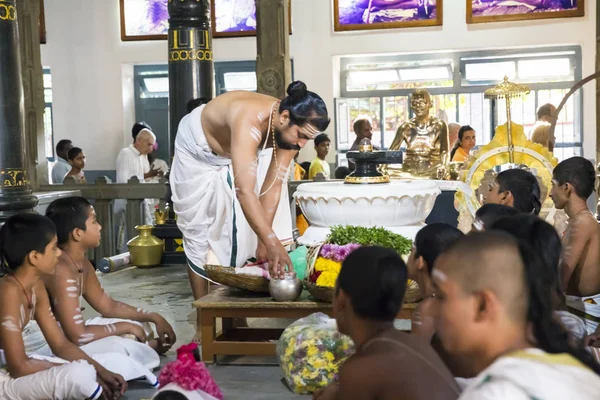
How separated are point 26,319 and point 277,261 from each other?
1.19 meters

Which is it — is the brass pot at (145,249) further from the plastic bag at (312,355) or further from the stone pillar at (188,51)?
the plastic bag at (312,355)

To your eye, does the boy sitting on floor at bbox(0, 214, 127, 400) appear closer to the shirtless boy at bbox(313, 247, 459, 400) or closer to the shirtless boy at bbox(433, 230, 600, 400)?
the shirtless boy at bbox(313, 247, 459, 400)

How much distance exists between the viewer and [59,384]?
3.05 meters

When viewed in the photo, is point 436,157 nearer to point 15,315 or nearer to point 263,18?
point 263,18

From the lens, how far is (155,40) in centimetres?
1341

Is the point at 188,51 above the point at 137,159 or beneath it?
above

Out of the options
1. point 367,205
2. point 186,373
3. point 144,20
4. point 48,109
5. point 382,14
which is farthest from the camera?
point 48,109

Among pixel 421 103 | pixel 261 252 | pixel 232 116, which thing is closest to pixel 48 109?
pixel 421 103

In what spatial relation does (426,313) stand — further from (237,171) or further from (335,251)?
(237,171)

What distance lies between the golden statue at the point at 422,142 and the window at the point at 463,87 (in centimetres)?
463

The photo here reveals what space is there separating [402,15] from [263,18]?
433 centimetres

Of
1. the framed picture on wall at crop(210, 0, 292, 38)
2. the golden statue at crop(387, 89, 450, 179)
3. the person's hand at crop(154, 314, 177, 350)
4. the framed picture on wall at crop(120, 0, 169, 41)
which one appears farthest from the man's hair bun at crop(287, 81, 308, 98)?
the framed picture on wall at crop(120, 0, 169, 41)

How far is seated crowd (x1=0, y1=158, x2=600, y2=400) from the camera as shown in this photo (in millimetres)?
1549

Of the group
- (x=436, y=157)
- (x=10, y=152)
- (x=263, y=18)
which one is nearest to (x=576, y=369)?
(x=10, y=152)
